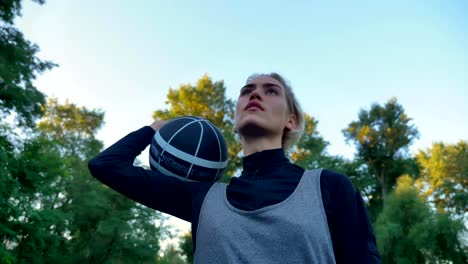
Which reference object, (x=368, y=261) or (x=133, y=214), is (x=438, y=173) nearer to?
(x=133, y=214)

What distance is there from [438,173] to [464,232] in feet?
36.2

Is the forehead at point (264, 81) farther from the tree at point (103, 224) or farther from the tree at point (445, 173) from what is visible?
the tree at point (445, 173)

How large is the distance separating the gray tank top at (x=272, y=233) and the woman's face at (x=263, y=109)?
50cm

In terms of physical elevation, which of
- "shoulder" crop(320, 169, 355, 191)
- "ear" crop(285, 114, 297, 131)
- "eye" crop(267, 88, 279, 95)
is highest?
"eye" crop(267, 88, 279, 95)

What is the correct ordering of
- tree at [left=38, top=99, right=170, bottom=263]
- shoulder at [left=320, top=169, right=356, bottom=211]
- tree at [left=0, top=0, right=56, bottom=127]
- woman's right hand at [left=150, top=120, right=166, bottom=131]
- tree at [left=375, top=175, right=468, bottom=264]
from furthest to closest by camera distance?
tree at [left=38, top=99, right=170, bottom=263], tree at [left=375, top=175, right=468, bottom=264], tree at [left=0, top=0, right=56, bottom=127], woman's right hand at [left=150, top=120, right=166, bottom=131], shoulder at [left=320, top=169, right=356, bottom=211]

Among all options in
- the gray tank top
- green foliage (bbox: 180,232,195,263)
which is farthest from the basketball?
green foliage (bbox: 180,232,195,263)

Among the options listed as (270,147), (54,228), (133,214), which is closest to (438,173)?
(133,214)

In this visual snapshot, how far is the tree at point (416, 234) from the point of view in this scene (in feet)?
58.3

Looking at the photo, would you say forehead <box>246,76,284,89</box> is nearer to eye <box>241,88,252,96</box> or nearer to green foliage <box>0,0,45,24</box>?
eye <box>241,88,252,96</box>

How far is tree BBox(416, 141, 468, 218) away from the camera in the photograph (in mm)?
26062

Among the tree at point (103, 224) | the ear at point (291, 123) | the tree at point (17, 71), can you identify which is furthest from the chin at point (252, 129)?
the tree at point (103, 224)

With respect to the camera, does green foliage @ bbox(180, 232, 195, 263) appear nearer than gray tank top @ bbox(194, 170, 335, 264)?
No

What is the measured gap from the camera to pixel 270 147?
229 centimetres

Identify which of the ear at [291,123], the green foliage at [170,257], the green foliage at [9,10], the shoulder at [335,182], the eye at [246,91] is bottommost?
the shoulder at [335,182]
